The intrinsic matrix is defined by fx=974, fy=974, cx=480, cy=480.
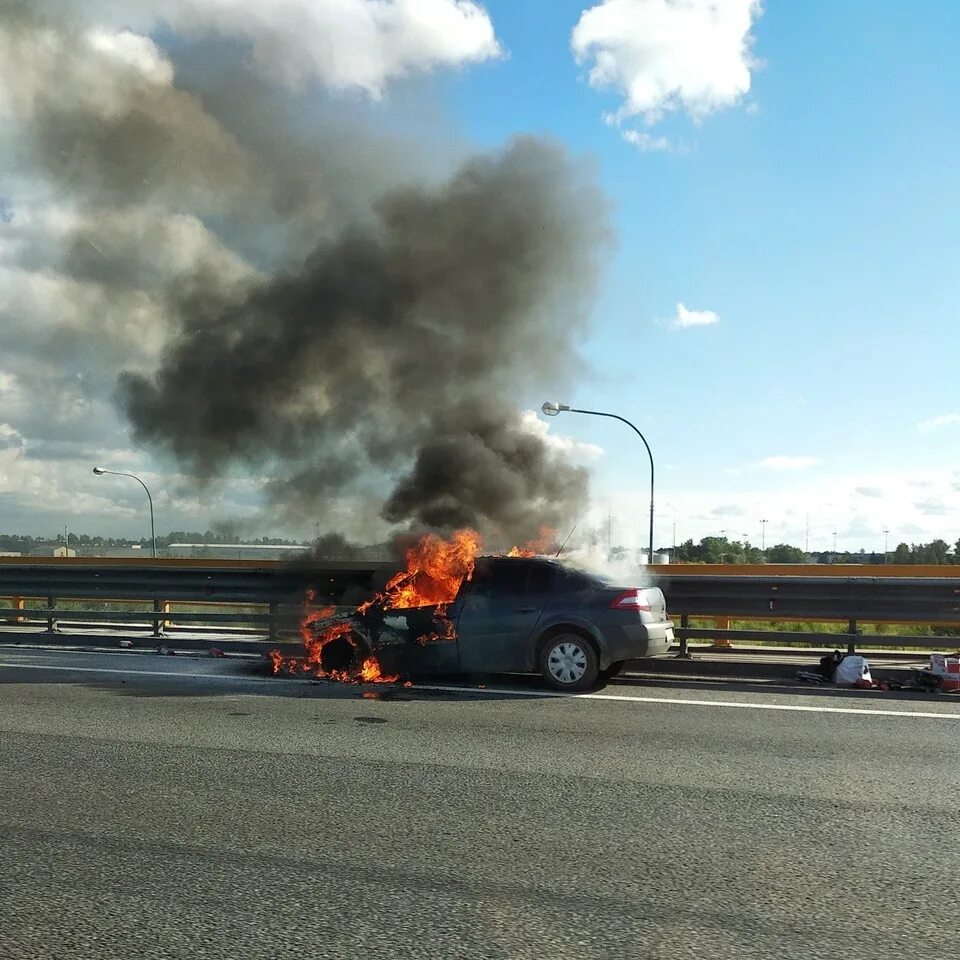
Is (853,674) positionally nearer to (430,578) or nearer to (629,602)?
(629,602)

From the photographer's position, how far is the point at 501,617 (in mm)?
9914

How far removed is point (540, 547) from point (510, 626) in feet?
7.55

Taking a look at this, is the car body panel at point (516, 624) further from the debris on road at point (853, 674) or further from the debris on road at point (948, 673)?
the debris on road at point (948, 673)

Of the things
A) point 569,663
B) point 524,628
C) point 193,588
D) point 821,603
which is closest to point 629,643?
point 569,663

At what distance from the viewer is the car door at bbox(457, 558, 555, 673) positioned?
984cm

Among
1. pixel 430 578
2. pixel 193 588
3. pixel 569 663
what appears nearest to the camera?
pixel 569 663

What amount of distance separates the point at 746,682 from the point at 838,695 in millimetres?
1060

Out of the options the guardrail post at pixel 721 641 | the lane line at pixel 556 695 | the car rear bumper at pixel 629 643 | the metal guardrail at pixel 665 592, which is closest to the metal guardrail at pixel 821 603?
the metal guardrail at pixel 665 592

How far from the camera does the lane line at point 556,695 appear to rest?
8.52 m

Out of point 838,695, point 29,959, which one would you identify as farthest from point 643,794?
point 838,695

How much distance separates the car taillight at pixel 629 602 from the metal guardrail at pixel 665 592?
1544 millimetres

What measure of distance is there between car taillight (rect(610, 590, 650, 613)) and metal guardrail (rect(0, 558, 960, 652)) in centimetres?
154

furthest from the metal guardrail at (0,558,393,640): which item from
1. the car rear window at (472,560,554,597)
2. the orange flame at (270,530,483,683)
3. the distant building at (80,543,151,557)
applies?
the distant building at (80,543,151,557)

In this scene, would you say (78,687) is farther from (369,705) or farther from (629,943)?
(629,943)
